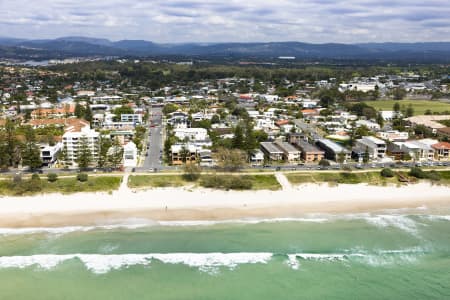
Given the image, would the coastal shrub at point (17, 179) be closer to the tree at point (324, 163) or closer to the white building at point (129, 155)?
the white building at point (129, 155)

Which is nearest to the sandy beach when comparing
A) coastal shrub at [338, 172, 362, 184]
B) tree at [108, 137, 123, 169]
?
coastal shrub at [338, 172, 362, 184]

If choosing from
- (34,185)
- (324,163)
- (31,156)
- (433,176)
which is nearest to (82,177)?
(34,185)

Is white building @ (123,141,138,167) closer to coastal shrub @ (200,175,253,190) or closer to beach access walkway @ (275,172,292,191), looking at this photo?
coastal shrub @ (200,175,253,190)

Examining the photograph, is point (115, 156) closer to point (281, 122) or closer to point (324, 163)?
point (324, 163)

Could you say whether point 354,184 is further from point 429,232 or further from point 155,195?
point 155,195

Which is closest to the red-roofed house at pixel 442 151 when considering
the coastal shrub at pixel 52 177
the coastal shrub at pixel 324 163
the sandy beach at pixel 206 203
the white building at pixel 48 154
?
the sandy beach at pixel 206 203
